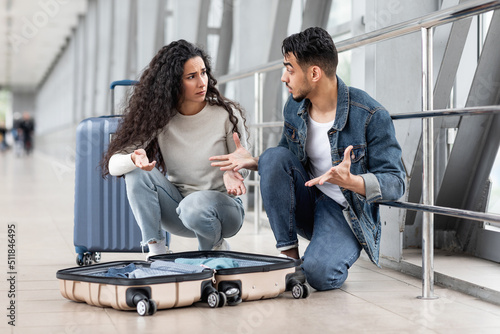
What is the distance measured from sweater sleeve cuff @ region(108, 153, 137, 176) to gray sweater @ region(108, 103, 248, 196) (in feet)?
0.58

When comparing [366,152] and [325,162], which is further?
[325,162]

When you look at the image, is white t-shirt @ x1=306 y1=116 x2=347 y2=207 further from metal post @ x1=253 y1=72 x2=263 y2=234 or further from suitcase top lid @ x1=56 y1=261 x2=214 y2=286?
metal post @ x1=253 y1=72 x2=263 y2=234

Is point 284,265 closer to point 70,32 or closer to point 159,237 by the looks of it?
point 159,237

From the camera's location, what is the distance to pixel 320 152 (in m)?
2.10

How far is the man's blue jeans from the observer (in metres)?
2.02

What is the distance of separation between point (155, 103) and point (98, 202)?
470 millimetres

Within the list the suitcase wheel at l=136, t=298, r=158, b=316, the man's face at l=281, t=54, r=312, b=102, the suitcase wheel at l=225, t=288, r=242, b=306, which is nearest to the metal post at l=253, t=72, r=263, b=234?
the man's face at l=281, t=54, r=312, b=102

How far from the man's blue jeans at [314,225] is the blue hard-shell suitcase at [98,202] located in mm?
590

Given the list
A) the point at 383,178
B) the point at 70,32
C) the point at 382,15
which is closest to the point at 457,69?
the point at 382,15

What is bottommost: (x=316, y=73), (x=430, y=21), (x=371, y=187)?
(x=371, y=187)

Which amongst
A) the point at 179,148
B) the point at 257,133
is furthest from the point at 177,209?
the point at 257,133

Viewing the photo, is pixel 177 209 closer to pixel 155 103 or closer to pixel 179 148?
pixel 179 148

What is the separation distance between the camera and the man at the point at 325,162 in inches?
77.7

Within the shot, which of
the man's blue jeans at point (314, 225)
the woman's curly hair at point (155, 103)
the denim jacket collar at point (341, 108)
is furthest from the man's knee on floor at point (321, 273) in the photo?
the woman's curly hair at point (155, 103)
